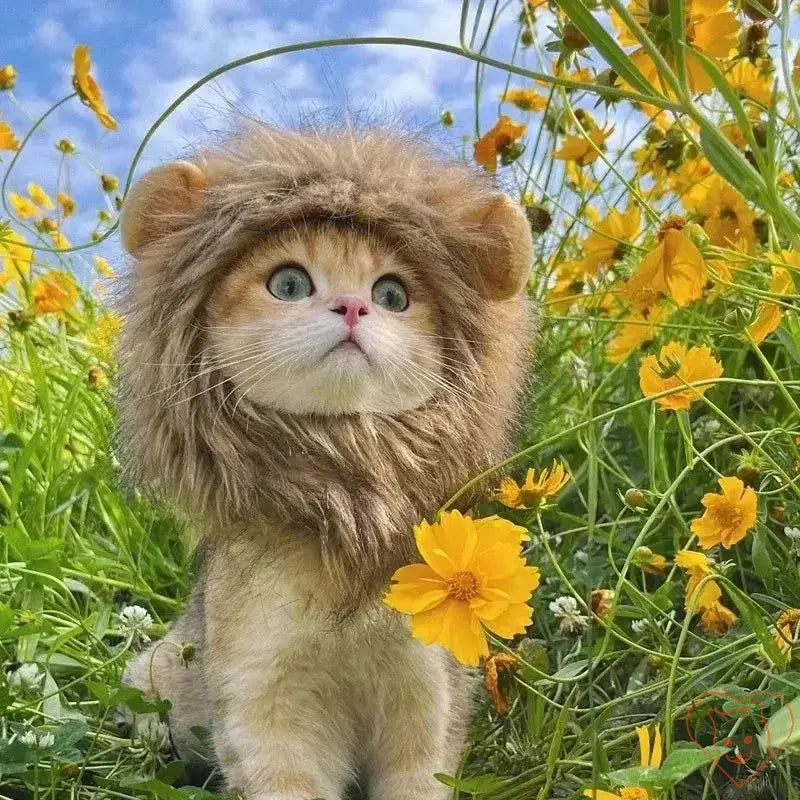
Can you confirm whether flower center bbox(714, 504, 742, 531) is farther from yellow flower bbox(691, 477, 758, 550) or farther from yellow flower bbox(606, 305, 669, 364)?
yellow flower bbox(606, 305, 669, 364)

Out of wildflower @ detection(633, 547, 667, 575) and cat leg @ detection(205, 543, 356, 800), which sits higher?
wildflower @ detection(633, 547, 667, 575)

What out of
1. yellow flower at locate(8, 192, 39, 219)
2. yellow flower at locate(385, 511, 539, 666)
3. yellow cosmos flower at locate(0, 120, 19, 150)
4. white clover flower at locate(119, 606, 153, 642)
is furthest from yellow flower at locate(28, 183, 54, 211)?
yellow flower at locate(385, 511, 539, 666)

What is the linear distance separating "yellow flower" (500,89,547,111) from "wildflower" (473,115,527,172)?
0.41 metres

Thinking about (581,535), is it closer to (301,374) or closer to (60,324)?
(301,374)

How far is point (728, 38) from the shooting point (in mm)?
923

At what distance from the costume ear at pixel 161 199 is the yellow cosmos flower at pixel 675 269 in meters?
0.50

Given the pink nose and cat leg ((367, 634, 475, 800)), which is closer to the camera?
the pink nose

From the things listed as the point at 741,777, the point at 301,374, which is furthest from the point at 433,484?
the point at 741,777

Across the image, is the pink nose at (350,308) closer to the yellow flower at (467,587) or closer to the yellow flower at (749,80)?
the yellow flower at (467,587)

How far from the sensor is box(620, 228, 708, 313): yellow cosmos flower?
949 mm

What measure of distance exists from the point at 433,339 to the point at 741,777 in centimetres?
60

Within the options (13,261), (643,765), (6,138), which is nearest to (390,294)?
(643,765)

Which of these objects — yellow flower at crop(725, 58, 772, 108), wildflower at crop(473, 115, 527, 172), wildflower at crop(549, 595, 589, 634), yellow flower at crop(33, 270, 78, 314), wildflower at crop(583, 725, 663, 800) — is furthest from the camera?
yellow flower at crop(33, 270, 78, 314)

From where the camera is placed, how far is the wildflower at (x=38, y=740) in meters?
1.12
